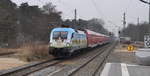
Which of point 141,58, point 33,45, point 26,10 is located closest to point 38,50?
point 33,45

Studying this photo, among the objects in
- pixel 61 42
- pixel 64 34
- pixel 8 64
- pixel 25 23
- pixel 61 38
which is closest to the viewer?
pixel 8 64

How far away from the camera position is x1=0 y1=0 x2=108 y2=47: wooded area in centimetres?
6140

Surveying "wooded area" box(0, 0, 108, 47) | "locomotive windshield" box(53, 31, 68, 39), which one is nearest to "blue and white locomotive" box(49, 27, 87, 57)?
"locomotive windshield" box(53, 31, 68, 39)

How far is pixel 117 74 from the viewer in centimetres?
1723

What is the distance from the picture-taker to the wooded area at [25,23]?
61400mm

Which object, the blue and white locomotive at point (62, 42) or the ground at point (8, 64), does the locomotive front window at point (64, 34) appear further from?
the ground at point (8, 64)

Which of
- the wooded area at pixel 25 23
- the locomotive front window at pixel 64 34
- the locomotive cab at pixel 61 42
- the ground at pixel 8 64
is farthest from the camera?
the wooded area at pixel 25 23

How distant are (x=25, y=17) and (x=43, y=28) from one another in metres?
7.79

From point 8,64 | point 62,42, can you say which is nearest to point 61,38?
point 62,42

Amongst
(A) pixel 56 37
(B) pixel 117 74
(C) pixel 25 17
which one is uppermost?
(C) pixel 25 17

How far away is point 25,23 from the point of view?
80.1 m

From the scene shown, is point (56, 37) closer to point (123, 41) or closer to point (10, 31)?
point (10, 31)

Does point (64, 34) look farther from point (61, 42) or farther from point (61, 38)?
point (61, 42)

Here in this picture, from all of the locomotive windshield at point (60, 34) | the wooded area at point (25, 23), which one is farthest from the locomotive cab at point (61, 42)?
the wooded area at point (25, 23)
